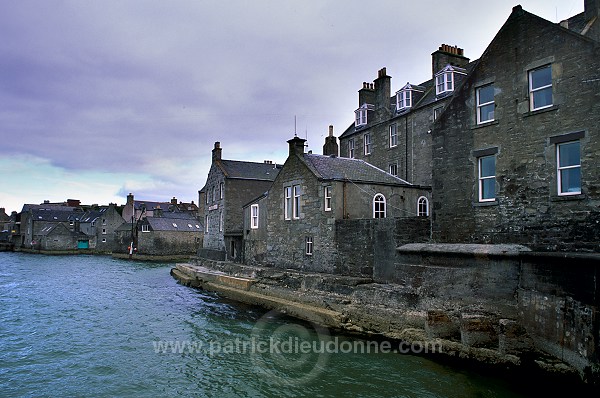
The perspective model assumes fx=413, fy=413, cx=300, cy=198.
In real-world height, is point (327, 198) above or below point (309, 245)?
above

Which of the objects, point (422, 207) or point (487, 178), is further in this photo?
point (422, 207)

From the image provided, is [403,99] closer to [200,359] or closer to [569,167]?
[569,167]

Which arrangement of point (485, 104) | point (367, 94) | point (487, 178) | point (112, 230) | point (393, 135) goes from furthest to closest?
1. point (112, 230)
2. point (367, 94)
3. point (393, 135)
4. point (485, 104)
5. point (487, 178)

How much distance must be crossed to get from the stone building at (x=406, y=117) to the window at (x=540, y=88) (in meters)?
10.5

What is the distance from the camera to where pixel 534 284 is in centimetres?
1145

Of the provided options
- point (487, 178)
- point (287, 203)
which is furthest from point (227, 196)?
point (487, 178)

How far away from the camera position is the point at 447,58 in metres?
25.7

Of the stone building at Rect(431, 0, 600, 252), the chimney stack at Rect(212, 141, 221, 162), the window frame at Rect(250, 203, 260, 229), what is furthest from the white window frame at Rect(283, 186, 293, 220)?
the chimney stack at Rect(212, 141, 221, 162)

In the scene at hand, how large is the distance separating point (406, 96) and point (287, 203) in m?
11.0

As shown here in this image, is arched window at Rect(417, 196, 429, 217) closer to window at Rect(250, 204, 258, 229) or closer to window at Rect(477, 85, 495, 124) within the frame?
window at Rect(477, 85, 495, 124)

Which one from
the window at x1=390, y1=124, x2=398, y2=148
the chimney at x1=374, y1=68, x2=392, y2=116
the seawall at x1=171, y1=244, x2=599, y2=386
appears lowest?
the seawall at x1=171, y1=244, x2=599, y2=386

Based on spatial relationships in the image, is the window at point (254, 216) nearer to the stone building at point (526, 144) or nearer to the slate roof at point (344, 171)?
the slate roof at point (344, 171)

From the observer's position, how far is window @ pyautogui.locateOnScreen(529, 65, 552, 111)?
1263 cm

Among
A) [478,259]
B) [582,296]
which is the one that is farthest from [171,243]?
[582,296]
